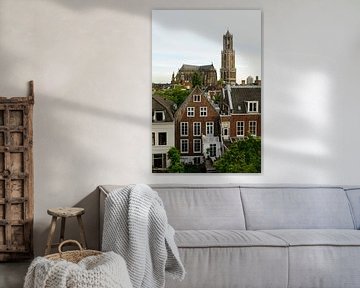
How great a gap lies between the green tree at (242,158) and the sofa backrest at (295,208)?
23 centimetres

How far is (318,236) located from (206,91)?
1523mm

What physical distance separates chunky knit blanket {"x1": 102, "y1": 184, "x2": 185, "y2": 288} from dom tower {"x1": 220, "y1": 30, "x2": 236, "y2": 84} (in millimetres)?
1480

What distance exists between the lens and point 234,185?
437 centimetres

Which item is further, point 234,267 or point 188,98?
point 188,98

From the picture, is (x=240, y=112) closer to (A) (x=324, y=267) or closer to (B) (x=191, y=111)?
(B) (x=191, y=111)

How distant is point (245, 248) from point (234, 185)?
860 millimetres

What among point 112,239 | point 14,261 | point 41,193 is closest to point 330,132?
point 112,239

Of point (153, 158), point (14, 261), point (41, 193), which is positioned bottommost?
point (14, 261)

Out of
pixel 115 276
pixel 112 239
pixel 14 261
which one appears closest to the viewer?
pixel 115 276

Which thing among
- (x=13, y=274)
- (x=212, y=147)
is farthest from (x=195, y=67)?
(x=13, y=274)

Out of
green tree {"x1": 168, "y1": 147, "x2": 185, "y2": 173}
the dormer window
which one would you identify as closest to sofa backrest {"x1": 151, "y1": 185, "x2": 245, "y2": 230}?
green tree {"x1": 168, "y1": 147, "x2": 185, "y2": 173}

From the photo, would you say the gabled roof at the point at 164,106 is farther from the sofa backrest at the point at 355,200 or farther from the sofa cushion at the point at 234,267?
the sofa backrest at the point at 355,200

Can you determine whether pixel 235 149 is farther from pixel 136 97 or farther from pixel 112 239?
pixel 112 239

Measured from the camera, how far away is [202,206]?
420 cm
